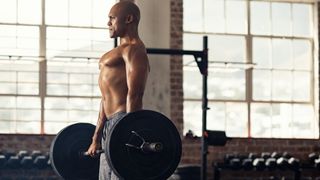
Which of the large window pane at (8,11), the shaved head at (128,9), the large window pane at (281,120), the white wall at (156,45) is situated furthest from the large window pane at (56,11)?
the shaved head at (128,9)

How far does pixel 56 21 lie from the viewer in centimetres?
719

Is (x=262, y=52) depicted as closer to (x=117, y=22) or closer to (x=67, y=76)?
(x=67, y=76)

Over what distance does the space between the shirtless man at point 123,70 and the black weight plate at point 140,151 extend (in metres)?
0.08

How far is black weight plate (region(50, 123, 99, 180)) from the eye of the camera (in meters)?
3.18

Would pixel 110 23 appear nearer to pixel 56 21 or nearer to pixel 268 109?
pixel 56 21

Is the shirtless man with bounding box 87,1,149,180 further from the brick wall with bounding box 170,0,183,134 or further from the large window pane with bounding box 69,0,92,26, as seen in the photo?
the large window pane with bounding box 69,0,92,26

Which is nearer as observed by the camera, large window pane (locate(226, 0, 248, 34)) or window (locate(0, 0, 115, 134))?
window (locate(0, 0, 115, 134))

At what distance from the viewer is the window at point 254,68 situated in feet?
24.3

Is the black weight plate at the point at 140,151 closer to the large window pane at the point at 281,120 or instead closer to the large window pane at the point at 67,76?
the large window pane at the point at 67,76

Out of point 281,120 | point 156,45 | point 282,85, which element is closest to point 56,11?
point 156,45

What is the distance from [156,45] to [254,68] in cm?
134

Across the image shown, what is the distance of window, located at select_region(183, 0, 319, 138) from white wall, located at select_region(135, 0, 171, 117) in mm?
364

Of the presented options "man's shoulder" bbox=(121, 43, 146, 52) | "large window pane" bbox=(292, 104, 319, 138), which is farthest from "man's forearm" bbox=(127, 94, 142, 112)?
"large window pane" bbox=(292, 104, 319, 138)

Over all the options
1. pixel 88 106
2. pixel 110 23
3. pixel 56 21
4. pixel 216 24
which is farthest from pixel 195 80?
pixel 110 23
